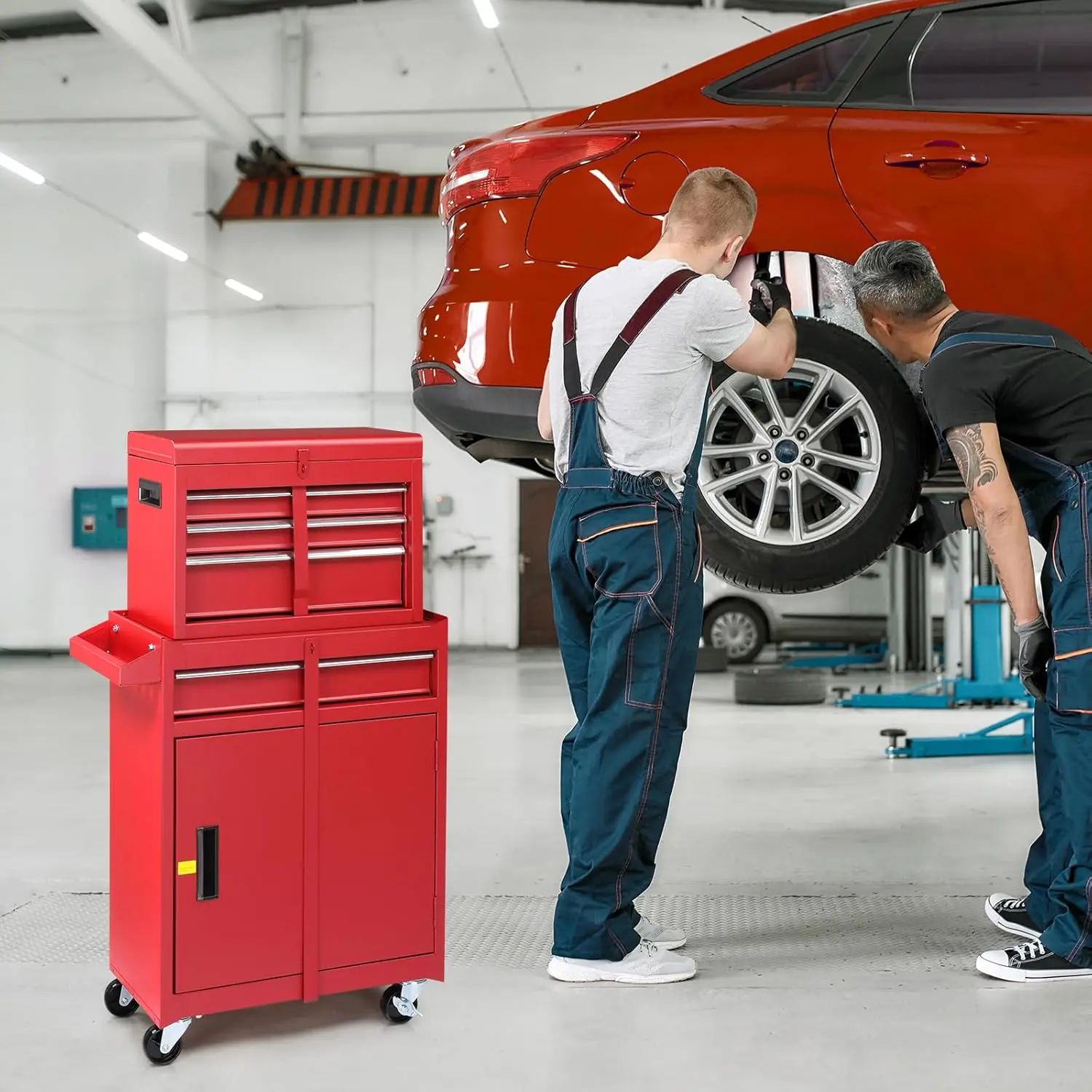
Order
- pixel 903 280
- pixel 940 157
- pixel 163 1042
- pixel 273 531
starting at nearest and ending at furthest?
pixel 163 1042, pixel 273 531, pixel 903 280, pixel 940 157

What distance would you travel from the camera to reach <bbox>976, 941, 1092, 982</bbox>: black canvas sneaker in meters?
2.38

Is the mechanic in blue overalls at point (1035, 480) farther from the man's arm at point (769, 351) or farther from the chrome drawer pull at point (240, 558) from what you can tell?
the chrome drawer pull at point (240, 558)

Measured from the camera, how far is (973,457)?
91.1 inches

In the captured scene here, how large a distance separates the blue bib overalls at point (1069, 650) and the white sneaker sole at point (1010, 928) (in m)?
0.23

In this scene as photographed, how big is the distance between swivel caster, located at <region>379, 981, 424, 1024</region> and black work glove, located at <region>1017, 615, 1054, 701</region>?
4.27 ft

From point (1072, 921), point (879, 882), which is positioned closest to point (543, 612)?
point (879, 882)

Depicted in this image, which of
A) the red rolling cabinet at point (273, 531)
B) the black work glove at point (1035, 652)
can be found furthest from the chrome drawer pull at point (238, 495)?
the black work glove at point (1035, 652)

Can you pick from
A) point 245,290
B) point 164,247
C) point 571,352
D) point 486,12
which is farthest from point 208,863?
point 245,290

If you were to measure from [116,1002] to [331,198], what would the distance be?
9418 mm

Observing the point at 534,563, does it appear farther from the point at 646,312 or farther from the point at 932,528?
the point at 646,312

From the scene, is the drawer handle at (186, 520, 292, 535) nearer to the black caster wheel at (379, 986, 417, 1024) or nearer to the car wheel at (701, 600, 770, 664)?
the black caster wheel at (379, 986, 417, 1024)

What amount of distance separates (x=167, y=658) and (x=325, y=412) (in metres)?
9.39

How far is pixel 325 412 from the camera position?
1117 cm

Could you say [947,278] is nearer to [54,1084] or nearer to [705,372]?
[705,372]
